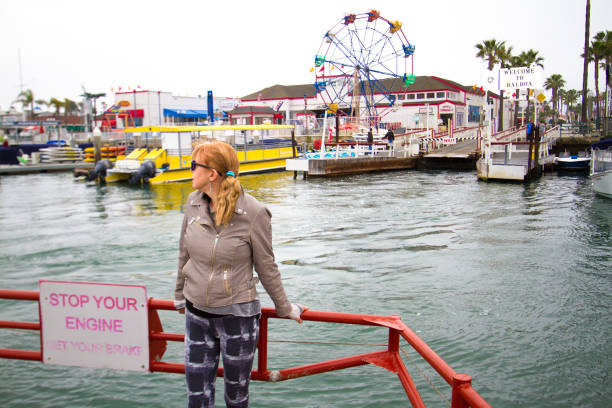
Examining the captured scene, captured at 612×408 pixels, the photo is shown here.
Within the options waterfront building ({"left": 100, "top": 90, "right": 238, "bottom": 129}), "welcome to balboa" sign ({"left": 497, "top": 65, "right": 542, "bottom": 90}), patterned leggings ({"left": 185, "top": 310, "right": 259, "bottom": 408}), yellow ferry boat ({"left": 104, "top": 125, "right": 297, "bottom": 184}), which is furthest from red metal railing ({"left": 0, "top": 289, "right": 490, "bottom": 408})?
waterfront building ({"left": 100, "top": 90, "right": 238, "bottom": 129})

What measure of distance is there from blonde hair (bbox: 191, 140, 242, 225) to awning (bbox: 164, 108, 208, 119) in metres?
57.8

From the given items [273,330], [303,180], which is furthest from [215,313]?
[303,180]

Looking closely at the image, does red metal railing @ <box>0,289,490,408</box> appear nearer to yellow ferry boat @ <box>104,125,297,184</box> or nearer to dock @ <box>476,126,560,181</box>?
yellow ferry boat @ <box>104,125,297,184</box>

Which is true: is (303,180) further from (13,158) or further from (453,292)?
(13,158)

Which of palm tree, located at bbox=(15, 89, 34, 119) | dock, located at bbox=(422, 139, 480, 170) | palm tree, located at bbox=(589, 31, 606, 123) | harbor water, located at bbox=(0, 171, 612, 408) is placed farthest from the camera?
palm tree, located at bbox=(15, 89, 34, 119)

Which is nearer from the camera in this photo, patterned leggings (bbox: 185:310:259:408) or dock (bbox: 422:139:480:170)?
patterned leggings (bbox: 185:310:259:408)

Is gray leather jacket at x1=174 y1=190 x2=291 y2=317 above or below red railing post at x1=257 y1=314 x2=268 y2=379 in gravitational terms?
above

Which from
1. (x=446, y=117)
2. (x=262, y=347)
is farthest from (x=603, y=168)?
(x=446, y=117)

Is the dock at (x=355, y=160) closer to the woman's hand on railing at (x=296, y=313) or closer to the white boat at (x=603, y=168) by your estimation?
the white boat at (x=603, y=168)

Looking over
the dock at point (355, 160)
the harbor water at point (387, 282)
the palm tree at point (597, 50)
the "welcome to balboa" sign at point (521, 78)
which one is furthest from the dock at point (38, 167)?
the palm tree at point (597, 50)

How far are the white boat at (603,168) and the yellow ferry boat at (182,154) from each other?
16050 millimetres

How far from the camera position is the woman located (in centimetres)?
262

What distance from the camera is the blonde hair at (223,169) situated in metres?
2.57

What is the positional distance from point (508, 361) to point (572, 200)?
13.8m
